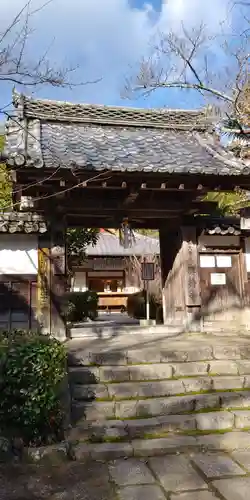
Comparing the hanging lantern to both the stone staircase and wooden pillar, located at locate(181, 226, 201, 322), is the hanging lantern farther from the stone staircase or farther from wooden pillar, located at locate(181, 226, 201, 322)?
the stone staircase

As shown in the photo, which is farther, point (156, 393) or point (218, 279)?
point (218, 279)

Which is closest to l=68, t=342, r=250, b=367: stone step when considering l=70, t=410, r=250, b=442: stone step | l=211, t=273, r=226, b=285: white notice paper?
l=70, t=410, r=250, b=442: stone step

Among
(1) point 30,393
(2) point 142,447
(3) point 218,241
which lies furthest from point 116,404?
(3) point 218,241

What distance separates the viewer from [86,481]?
141 inches

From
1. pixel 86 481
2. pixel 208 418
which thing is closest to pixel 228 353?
pixel 208 418

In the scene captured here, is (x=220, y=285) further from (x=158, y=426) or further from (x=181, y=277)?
(x=158, y=426)

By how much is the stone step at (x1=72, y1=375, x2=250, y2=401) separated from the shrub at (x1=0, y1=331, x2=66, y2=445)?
2.59 ft

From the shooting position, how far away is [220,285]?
31.2ft

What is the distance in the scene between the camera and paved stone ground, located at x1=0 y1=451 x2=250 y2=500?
130 inches

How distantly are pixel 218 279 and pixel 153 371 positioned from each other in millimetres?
4371

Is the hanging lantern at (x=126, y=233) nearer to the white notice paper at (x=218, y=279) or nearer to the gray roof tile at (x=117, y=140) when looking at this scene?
the gray roof tile at (x=117, y=140)

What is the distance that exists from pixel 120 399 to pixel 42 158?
4.51m

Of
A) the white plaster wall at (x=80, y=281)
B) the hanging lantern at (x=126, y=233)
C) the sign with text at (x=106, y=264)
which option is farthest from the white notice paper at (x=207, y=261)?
the white plaster wall at (x=80, y=281)

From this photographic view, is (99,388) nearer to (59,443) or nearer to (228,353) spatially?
(59,443)
